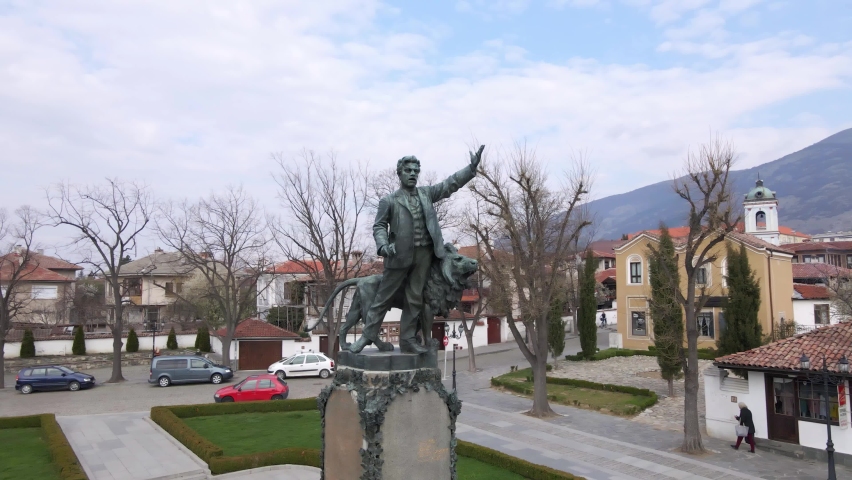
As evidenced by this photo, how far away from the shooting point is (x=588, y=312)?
32.4m

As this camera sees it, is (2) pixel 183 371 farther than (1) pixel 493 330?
No

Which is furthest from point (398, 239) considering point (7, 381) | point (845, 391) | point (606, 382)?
point (7, 381)

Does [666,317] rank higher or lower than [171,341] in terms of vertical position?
higher

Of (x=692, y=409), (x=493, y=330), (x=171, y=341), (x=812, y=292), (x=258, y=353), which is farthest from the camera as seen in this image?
(x=493, y=330)

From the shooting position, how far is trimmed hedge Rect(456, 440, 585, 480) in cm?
1227

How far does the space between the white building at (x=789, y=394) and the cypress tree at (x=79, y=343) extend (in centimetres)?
3206

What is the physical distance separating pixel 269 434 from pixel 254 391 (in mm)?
5398

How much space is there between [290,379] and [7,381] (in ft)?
46.7

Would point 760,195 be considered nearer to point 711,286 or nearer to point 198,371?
point 711,286

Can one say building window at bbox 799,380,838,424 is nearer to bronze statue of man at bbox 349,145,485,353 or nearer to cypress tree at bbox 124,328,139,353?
bronze statue of man at bbox 349,145,485,353

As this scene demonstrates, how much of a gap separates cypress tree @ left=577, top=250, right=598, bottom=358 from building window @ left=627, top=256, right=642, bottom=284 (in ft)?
10.4

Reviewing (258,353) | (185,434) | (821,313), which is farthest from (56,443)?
(821,313)

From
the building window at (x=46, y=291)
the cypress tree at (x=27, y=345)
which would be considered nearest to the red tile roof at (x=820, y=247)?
the cypress tree at (x=27, y=345)

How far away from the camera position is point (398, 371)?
6.61 metres
